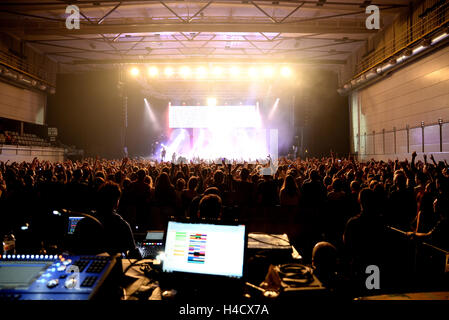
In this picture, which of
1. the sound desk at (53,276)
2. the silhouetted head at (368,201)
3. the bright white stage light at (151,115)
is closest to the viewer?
the sound desk at (53,276)

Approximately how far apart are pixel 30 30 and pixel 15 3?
183cm

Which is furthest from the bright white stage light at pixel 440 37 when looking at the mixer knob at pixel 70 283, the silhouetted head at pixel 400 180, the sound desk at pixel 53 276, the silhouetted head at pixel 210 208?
the mixer knob at pixel 70 283

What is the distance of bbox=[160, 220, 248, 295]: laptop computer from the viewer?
1.67 metres

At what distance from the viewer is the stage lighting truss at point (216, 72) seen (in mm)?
17688

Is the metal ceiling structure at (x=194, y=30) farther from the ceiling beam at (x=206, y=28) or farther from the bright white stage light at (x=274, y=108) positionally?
the bright white stage light at (x=274, y=108)

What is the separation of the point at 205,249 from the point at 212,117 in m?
20.2

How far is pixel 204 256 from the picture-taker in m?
1.72

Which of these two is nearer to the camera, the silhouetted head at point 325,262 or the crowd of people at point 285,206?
the silhouetted head at point 325,262

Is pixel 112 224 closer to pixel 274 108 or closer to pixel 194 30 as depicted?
pixel 194 30

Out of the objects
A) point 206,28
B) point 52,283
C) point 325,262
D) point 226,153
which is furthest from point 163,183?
point 226,153

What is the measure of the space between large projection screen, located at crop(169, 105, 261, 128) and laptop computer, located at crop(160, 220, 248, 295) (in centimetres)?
1930

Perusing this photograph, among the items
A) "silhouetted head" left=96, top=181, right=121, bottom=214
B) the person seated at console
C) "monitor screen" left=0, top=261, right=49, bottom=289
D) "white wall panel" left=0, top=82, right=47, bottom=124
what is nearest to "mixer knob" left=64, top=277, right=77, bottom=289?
"monitor screen" left=0, top=261, right=49, bottom=289

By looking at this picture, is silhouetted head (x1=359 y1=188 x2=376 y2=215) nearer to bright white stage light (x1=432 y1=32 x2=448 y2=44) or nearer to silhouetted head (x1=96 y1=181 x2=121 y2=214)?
silhouetted head (x1=96 y1=181 x2=121 y2=214)
